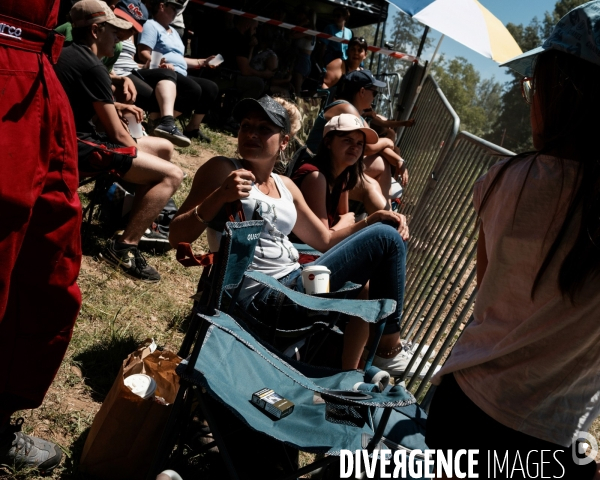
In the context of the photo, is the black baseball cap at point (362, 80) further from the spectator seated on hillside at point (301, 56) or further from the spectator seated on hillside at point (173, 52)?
the spectator seated on hillside at point (301, 56)

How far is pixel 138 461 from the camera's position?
7.68 feet

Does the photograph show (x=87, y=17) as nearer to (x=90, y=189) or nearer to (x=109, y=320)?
(x=90, y=189)

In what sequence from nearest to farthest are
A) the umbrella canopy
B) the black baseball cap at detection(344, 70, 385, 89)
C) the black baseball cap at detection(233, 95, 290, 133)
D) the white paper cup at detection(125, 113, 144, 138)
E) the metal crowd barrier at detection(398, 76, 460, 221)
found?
1. the black baseball cap at detection(233, 95, 290, 133)
2. the white paper cup at detection(125, 113, 144, 138)
3. the metal crowd barrier at detection(398, 76, 460, 221)
4. the black baseball cap at detection(344, 70, 385, 89)
5. the umbrella canopy

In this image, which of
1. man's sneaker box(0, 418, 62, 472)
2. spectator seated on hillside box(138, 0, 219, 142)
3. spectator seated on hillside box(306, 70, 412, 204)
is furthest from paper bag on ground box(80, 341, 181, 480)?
spectator seated on hillside box(138, 0, 219, 142)

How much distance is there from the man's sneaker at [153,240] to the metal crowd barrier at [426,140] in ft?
6.87

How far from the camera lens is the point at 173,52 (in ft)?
22.7

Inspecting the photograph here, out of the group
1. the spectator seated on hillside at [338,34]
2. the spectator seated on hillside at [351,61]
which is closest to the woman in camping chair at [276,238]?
the spectator seated on hillside at [351,61]

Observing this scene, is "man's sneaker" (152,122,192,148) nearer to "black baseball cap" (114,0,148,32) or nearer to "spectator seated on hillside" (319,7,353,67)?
"black baseball cap" (114,0,148,32)

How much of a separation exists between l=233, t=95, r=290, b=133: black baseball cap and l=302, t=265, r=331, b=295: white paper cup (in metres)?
0.74

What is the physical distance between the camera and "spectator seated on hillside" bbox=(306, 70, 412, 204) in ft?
16.2

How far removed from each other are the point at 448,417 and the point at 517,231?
495mm

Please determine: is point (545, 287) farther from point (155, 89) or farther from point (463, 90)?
point (463, 90)

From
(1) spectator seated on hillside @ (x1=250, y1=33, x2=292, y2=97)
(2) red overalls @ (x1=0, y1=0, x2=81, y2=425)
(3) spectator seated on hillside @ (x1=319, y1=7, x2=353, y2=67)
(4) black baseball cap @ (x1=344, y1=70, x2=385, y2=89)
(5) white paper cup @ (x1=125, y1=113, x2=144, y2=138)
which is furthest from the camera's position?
(3) spectator seated on hillside @ (x1=319, y1=7, x2=353, y2=67)

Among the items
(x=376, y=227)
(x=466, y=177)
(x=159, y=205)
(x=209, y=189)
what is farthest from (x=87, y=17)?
(x=466, y=177)
